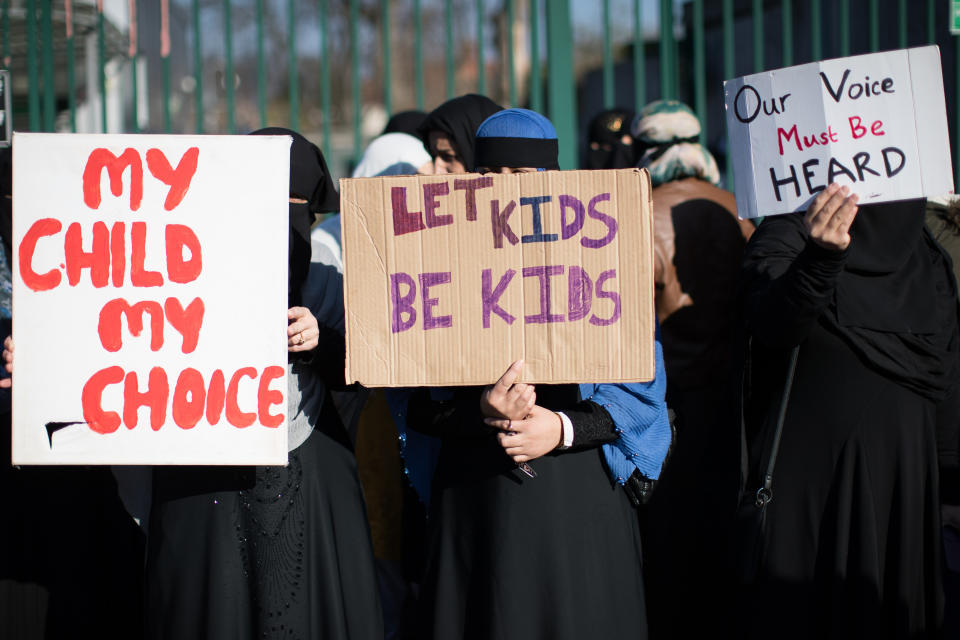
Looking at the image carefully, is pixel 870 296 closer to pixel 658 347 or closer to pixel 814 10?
pixel 658 347

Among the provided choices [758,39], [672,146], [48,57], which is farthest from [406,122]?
[758,39]

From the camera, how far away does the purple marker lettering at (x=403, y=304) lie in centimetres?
214

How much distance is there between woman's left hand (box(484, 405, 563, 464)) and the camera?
219 cm

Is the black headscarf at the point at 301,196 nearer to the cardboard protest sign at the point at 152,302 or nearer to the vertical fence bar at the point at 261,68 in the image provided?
the cardboard protest sign at the point at 152,302

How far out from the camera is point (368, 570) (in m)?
2.59

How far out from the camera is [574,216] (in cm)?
210

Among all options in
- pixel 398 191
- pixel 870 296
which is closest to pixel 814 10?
pixel 870 296

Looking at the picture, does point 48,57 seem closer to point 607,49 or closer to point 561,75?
point 561,75

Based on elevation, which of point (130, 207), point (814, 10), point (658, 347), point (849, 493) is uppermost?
point (814, 10)

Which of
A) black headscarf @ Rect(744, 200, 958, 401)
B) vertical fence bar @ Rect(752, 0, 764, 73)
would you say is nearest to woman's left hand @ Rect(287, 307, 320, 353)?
black headscarf @ Rect(744, 200, 958, 401)

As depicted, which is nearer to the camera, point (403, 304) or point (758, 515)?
point (403, 304)

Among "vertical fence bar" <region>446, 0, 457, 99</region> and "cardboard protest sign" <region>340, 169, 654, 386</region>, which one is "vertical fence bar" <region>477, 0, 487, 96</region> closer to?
"vertical fence bar" <region>446, 0, 457, 99</region>

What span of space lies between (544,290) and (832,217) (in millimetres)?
742

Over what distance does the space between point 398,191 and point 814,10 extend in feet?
11.0
